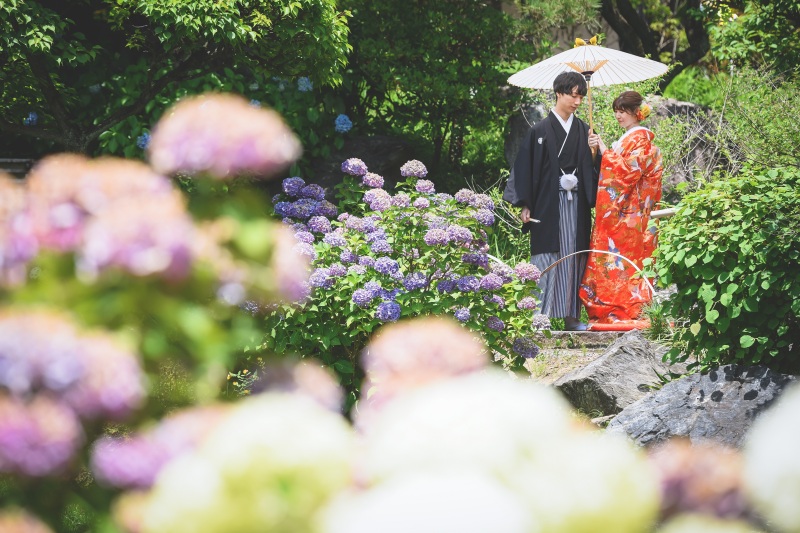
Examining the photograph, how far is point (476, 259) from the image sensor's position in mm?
4559

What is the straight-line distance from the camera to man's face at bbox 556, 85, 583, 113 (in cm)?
716

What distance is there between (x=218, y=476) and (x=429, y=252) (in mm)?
3884

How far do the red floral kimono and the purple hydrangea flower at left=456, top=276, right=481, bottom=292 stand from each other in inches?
121

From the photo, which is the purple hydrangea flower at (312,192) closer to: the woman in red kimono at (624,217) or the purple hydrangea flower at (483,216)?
the purple hydrangea flower at (483,216)

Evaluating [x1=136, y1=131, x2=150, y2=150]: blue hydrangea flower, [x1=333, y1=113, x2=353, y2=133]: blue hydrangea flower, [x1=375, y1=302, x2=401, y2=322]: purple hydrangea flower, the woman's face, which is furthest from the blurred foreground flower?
[x1=333, y1=113, x2=353, y2=133]: blue hydrangea flower

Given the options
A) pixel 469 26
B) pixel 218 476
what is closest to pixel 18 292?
pixel 218 476

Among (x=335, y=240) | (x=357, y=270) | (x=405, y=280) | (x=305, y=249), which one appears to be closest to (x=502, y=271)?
(x=405, y=280)

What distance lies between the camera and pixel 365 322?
4.65 metres

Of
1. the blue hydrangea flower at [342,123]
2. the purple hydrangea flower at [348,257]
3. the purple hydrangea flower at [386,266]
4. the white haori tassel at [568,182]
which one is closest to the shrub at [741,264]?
the purple hydrangea flower at [386,266]

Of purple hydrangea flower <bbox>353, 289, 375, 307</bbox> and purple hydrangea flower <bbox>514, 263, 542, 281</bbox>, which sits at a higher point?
purple hydrangea flower <bbox>514, 263, 542, 281</bbox>

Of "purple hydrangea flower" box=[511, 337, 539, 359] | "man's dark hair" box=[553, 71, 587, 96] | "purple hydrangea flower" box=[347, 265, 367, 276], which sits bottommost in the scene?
"purple hydrangea flower" box=[511, 337, 539, 359]

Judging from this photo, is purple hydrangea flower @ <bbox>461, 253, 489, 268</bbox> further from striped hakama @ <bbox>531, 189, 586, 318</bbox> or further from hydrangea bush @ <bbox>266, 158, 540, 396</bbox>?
striped hakama @ <bbox>531, 189, 586, 318</bbox>

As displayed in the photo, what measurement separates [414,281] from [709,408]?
144 centimetres

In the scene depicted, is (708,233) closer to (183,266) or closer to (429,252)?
(429,252)
